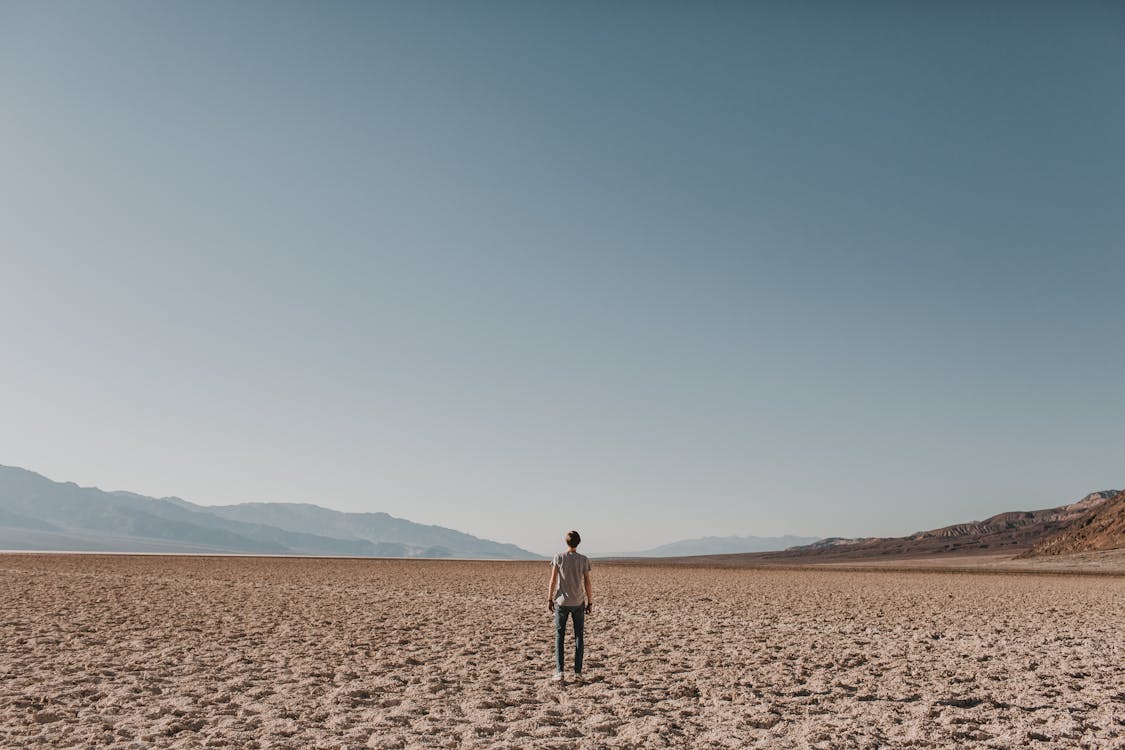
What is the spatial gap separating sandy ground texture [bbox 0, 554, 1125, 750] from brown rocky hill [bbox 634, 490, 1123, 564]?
117436 millimetres

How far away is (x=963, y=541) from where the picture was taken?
148250mm

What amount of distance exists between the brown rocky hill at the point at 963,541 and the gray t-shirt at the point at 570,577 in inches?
4917

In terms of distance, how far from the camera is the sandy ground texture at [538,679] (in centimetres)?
764

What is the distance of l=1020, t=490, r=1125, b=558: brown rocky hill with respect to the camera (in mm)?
79688

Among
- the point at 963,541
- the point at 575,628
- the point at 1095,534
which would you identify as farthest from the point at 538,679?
the point at 963,541

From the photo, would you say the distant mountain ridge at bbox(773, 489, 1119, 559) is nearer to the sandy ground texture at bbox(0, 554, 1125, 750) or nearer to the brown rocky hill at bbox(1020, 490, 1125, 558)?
the brown rocky hill at bbox(1020, 490, 1125, 558)

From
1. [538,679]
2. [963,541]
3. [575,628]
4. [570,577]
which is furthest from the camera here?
[963,541]

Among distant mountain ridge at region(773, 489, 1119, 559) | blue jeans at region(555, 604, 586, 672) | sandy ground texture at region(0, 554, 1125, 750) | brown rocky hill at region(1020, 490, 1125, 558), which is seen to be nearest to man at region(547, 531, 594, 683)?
blue jeans at region(555, 604, 586, 672)

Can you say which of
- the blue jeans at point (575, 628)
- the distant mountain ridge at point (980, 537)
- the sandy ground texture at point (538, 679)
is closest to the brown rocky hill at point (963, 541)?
the distant mountain ridge at point (980, 537)

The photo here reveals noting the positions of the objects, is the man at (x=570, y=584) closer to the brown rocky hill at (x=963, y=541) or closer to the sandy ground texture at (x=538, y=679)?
the sandy ground texture at (x=538, y=679)

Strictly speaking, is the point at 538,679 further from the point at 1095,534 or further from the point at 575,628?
the point at 1095,534

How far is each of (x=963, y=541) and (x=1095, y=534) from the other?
231 ft

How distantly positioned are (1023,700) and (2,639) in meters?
16.2

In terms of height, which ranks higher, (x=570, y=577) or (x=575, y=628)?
(x=570, y=577)
